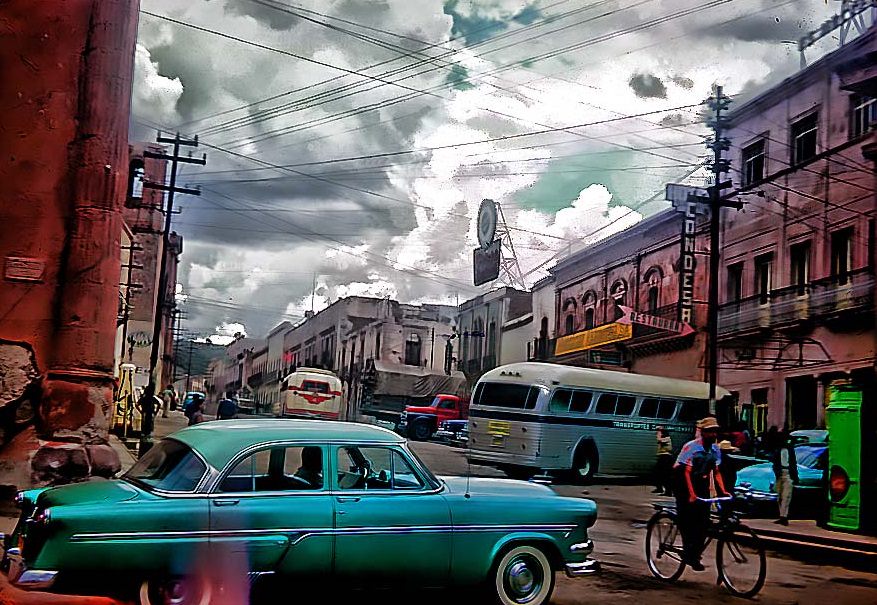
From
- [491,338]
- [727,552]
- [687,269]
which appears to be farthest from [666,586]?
[491,338]

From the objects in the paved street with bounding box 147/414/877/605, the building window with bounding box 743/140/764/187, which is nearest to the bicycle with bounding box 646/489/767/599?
the paved street with bounding box 147/414/877/605

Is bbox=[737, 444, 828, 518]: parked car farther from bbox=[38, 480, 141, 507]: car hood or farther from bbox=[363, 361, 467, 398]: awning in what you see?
bbox=[363, 361, 467, 398]: awning

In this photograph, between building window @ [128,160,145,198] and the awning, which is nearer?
building window @ [128,160,145,198]

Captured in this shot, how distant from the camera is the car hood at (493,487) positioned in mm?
7367

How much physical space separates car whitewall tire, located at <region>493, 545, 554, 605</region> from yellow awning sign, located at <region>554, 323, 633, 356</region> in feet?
81.6

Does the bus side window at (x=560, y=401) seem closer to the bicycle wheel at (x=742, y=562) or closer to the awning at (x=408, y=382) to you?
the bicycle wheel at (x=742, y=562)

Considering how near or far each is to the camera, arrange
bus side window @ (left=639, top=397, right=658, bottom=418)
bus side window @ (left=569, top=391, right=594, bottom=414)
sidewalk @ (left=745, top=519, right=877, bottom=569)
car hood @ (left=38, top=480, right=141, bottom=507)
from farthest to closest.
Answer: bus side window @ (left=639, top=397, right=658, bottom=418), bus side window @ (left=569, top=391, right=594, bottom=414), sidewalk @ (left=745, top=519, right=877, bottom=569), car hood @ (left=38, top=480, right=141, bottom=507)

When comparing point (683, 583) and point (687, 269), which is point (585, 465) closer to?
point (687, 269)

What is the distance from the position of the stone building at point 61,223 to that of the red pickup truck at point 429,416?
69.2ft

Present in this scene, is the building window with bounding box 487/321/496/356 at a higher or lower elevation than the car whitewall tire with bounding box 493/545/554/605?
higher

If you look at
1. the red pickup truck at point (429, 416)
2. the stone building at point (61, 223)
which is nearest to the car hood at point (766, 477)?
the stone building at point (61, 223)

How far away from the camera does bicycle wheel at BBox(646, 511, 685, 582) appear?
9.09 meters

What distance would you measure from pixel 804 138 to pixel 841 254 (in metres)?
3.53

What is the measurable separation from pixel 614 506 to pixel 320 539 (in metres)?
11.1
